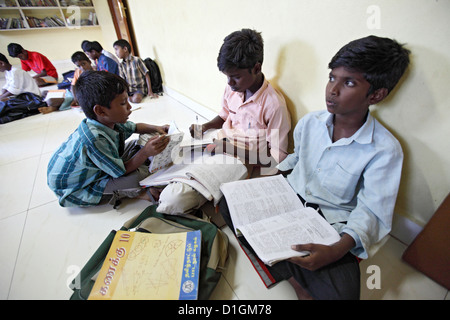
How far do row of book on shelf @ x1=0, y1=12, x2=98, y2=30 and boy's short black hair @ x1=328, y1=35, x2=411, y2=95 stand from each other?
5.32 metres

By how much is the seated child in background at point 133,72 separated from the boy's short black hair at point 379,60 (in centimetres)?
250

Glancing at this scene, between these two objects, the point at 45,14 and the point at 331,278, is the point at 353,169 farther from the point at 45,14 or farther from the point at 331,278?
the point at 45,14

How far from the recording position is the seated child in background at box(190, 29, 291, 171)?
841mm

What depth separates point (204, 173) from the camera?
0.91 meters

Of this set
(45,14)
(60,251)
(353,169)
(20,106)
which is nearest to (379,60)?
(353,169)

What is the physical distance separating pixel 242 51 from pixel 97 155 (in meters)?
0.79

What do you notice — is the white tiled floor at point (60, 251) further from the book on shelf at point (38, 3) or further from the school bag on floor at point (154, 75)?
the book on shelf at point (38, 3)

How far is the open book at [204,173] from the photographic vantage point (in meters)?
0.87

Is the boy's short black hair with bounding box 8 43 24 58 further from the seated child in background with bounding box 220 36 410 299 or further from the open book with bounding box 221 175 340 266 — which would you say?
the seated child in background with bounding box 220 36 410 299

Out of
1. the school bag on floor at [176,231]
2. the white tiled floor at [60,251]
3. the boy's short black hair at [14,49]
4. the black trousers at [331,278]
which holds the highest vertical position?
the boy's short black hair at [14,49]

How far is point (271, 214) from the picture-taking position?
736mm

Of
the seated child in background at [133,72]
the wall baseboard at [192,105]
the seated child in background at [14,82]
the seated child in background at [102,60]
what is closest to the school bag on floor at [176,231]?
the wall baseboard at [192,105]

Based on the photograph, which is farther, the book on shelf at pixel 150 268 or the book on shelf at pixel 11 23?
the book on shelf at pixel 11 23
